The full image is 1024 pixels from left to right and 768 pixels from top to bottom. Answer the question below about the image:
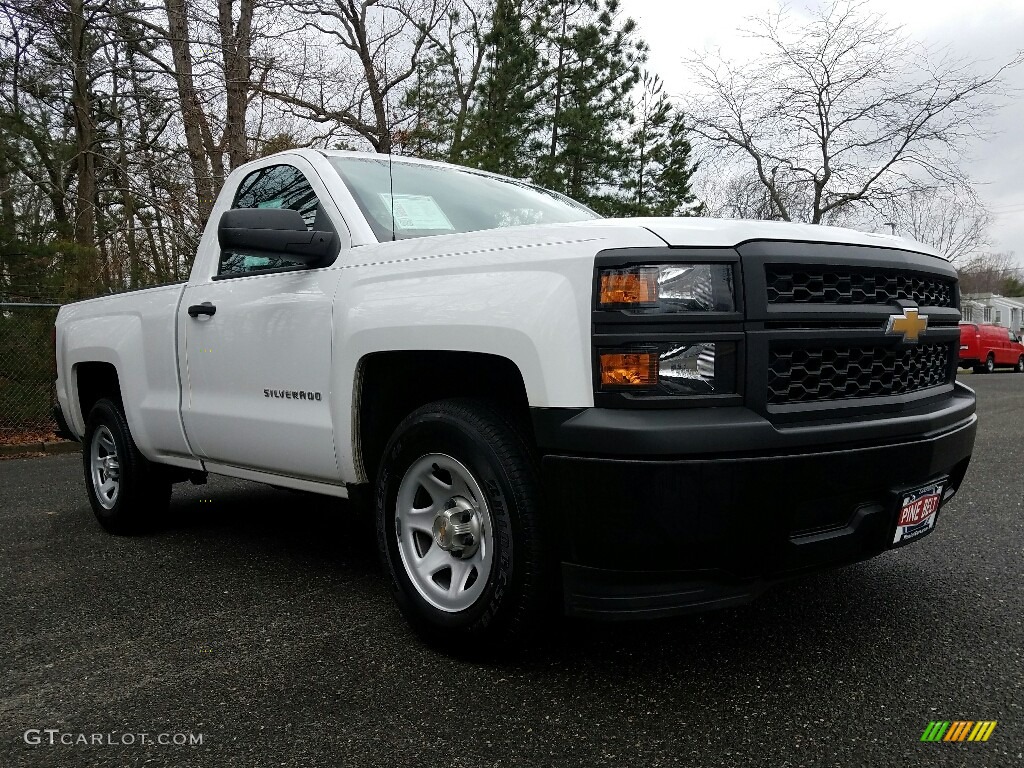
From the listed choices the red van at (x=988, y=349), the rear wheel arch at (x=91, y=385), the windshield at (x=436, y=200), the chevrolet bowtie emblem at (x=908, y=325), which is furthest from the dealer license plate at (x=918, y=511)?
the red van at (x=988, y=349)

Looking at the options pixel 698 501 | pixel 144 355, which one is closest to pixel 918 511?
pixel 698 501

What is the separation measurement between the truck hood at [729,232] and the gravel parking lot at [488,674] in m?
1.34

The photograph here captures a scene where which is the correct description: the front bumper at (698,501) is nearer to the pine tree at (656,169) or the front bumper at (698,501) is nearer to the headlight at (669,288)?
the headlight at (669,288)

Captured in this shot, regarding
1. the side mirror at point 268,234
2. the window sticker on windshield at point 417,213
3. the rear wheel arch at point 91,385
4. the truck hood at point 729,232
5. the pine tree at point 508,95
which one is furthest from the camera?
the pine tree at point 508,95

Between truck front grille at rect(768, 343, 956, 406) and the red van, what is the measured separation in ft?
75.8

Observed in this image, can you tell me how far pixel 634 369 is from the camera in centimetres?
226

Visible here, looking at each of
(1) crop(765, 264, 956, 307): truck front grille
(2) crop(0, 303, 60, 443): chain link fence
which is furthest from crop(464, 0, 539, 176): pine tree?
(1) crop(765, 264, 956, 307): truck front grille

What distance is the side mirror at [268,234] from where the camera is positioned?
316 cm

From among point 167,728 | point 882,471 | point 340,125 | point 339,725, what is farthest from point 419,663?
point 340,125

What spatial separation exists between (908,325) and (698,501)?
3.24 ft

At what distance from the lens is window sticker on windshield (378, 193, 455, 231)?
341cm

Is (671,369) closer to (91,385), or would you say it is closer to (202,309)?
(202,309)

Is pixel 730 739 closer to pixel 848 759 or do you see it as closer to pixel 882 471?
pixel 848 759

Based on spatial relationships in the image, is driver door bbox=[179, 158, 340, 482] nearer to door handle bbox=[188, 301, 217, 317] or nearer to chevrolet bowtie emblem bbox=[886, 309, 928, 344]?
door handle bbox=[188, 301, 217, 317]
